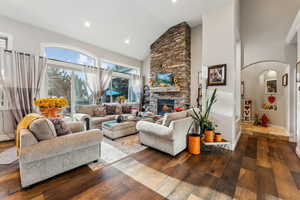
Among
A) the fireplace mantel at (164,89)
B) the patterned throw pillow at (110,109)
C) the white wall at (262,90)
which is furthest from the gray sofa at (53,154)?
the white wall at (262,90)

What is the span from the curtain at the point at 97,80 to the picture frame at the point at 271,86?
22.3ft

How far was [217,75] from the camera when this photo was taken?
3199 mm

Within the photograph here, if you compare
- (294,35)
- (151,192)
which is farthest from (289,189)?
(294,35)

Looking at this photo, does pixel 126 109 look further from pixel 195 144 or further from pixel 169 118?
pixel 195 144

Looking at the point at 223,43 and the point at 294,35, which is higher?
the point at 294,35

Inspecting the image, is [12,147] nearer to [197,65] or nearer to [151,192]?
[151,192]

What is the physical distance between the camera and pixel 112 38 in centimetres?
500

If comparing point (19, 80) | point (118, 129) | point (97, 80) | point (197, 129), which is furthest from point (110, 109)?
point (197, 129)

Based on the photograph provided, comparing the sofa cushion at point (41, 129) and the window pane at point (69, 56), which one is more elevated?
the window pane at point (69, 56)

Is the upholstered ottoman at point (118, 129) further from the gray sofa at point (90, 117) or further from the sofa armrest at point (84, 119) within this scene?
the sofa armrest at point (84, 119)

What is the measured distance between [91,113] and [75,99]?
3.14 ft

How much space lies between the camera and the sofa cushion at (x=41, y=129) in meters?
1.71

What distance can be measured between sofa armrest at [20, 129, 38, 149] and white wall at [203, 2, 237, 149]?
357 cm

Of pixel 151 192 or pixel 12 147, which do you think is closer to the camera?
pixel 151 192
